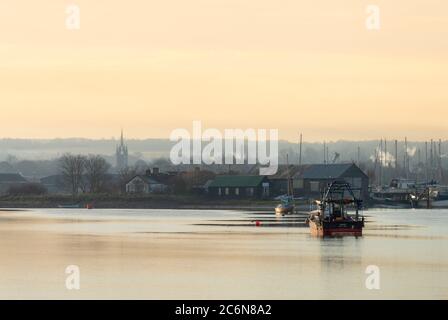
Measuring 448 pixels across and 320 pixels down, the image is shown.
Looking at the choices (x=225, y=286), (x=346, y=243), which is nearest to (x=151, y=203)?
(x=346, y=243)

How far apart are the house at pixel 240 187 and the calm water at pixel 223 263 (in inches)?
3053

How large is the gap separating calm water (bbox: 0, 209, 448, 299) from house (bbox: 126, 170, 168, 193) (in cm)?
9297

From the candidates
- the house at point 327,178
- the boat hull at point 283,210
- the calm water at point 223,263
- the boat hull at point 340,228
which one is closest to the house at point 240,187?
the house at point 327,178

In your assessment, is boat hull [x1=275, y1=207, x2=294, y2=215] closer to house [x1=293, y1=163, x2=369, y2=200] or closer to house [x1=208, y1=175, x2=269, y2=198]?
house [x1=293, y1=163, x2=369, y2=200]

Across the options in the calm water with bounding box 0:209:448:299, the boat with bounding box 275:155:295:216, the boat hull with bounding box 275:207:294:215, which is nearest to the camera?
the calm water with bounding box 0:209:448:299

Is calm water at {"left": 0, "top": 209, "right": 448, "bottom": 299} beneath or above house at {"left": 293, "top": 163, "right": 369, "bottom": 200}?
beneath

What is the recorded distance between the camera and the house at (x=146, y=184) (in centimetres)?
18912

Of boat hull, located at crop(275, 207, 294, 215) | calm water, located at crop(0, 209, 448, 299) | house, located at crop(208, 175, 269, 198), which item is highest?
house, located at crop(208, 175, 269, 198)

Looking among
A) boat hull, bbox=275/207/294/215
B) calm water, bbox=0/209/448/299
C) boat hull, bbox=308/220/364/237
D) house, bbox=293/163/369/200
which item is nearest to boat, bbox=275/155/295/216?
boat hull, bbox=275/207/294/215

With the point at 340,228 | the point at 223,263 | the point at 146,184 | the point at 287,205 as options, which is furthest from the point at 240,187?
the point at 223,263

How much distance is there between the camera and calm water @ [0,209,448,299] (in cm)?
5022

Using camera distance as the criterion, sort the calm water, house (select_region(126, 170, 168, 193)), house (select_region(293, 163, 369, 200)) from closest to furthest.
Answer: the calm water < house (select_region(293, 163, 369, 200)) < house (select_region(126, 170, 168, 193))

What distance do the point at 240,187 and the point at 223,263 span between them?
112627 mm
